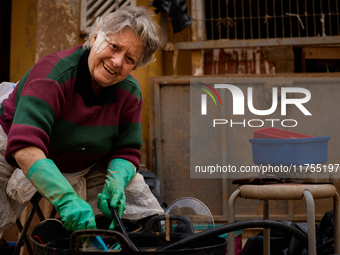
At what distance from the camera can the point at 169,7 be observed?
4402 millimetres

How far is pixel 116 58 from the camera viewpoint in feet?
6.32

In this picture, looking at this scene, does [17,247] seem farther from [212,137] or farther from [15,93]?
[212,137]

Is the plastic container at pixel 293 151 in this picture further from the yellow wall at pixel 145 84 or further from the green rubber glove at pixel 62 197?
the yellow wall at pixel 145 84

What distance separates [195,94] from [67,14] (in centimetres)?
168

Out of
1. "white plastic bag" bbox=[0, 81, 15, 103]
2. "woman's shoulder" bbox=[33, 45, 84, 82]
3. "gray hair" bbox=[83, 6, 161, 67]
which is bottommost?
"white plastic bag" bbox=[0, 81, 15, 103]

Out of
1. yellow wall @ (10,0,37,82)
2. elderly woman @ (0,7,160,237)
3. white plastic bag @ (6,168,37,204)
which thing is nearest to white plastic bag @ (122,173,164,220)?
elderly woman @ (0,7,160,237)

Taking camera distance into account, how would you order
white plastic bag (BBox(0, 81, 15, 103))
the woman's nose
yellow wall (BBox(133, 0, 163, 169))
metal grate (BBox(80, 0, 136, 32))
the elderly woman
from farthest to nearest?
metal grate (BBox(80, 0, 136, 32)) < yellow wall (BBox(133, 0, 163, 169)) < white plastic bag (BBox(0, 81, 15, 103)) < the woman's nose < the elderly woman

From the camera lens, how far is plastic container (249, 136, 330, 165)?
214cm

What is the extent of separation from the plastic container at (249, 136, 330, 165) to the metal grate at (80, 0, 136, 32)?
10.0ft

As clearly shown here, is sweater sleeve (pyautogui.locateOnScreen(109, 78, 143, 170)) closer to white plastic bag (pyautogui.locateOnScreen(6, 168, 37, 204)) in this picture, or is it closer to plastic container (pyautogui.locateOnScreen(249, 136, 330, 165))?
white plastic bag (pyautogui.locateOnScreen(6, 168, 37, 204))

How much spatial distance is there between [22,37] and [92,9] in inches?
48.3

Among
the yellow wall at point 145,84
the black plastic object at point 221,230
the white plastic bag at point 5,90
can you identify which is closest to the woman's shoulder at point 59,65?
the white plastic bag at point 5,90

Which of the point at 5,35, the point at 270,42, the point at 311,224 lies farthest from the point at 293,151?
the point at 5,35

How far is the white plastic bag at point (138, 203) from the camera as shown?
212cm
